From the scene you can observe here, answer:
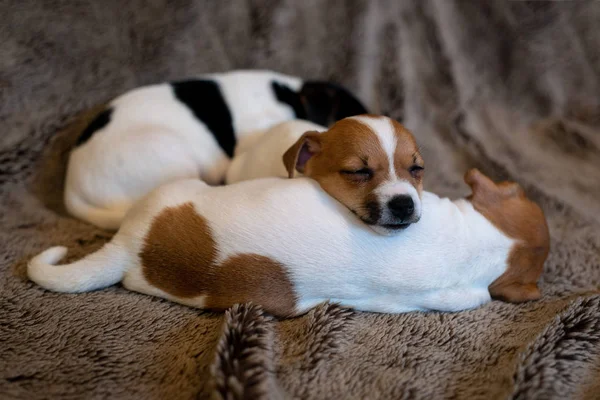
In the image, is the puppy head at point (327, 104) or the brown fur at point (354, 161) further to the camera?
the puppy head at point (327, 104)

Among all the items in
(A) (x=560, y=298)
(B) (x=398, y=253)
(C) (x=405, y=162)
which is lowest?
(A) (x=560, y=298)

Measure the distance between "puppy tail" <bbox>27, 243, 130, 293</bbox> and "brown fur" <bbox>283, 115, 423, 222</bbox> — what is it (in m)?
0.58

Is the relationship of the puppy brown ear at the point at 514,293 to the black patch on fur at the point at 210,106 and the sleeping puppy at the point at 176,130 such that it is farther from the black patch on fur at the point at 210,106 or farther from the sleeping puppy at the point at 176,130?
the black patch on fur at the point at 210,106

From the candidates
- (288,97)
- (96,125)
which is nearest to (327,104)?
(288,97)

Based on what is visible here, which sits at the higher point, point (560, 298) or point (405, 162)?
point (405, 162)

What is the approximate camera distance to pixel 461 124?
2.64m

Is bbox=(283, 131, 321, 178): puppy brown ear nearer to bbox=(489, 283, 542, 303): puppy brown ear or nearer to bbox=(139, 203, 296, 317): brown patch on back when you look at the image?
bbox=(139, 203, 296, 317): brown patch on back

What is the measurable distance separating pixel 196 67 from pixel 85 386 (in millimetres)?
1626

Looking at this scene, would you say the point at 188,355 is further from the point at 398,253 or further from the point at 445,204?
the point at 445,204

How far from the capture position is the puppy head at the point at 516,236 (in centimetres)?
152

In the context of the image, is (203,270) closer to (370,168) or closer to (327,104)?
(370,168)

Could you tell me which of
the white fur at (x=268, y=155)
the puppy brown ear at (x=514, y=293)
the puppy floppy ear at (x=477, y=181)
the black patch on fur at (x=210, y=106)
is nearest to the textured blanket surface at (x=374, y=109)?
the puppy brown ear at (x=514, y=293)

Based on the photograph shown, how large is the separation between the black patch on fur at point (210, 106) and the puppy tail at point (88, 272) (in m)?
0.82

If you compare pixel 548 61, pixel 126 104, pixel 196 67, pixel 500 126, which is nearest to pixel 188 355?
pixel 126 104
